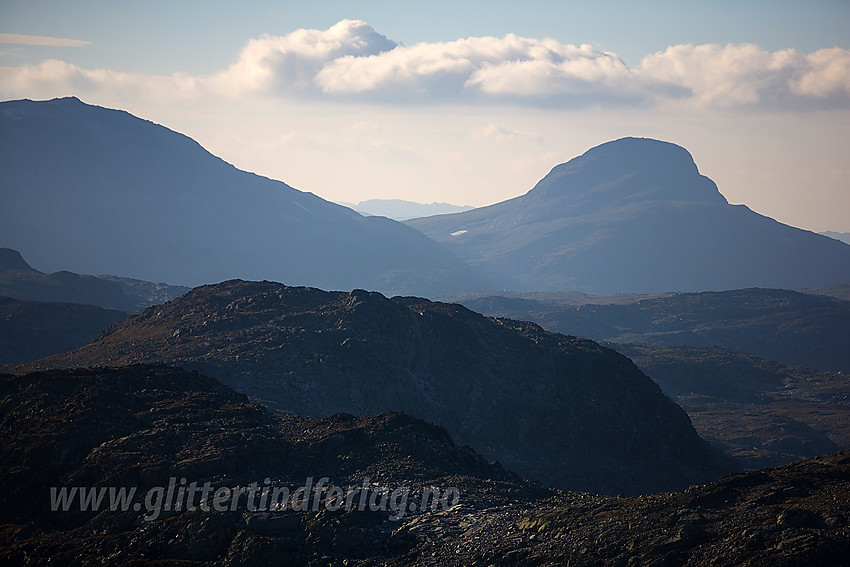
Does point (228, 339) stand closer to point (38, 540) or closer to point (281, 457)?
point (281, 457)

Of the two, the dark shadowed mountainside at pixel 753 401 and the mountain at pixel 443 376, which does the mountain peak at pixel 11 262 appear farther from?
the dark shadowed mountainside at pixel 753 401

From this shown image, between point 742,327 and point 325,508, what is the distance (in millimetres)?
169170

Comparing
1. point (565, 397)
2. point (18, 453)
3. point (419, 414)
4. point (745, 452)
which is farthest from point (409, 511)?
point (745, 452)

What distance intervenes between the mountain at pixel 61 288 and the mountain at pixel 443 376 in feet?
228

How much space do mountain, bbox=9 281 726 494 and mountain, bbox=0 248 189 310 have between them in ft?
228

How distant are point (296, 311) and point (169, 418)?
37163mm

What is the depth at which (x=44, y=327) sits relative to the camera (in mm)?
99750

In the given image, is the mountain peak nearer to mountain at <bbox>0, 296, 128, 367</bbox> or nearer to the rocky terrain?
mountain at <bbox>0, 296, 128, 367</bbox>

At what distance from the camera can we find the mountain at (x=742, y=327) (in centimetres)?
17100

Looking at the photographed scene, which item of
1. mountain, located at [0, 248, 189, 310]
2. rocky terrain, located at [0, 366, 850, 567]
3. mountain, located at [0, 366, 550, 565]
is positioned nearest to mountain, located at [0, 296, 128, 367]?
mountain, located at [0, 248, 189, 310]

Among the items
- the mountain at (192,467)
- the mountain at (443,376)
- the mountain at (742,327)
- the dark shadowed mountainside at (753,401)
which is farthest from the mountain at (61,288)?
the mountain at (192,467)

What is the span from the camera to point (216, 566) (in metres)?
28.9

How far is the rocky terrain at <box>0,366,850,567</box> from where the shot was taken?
26547 millimetres

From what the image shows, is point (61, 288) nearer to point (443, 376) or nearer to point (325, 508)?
point (443, 376)
